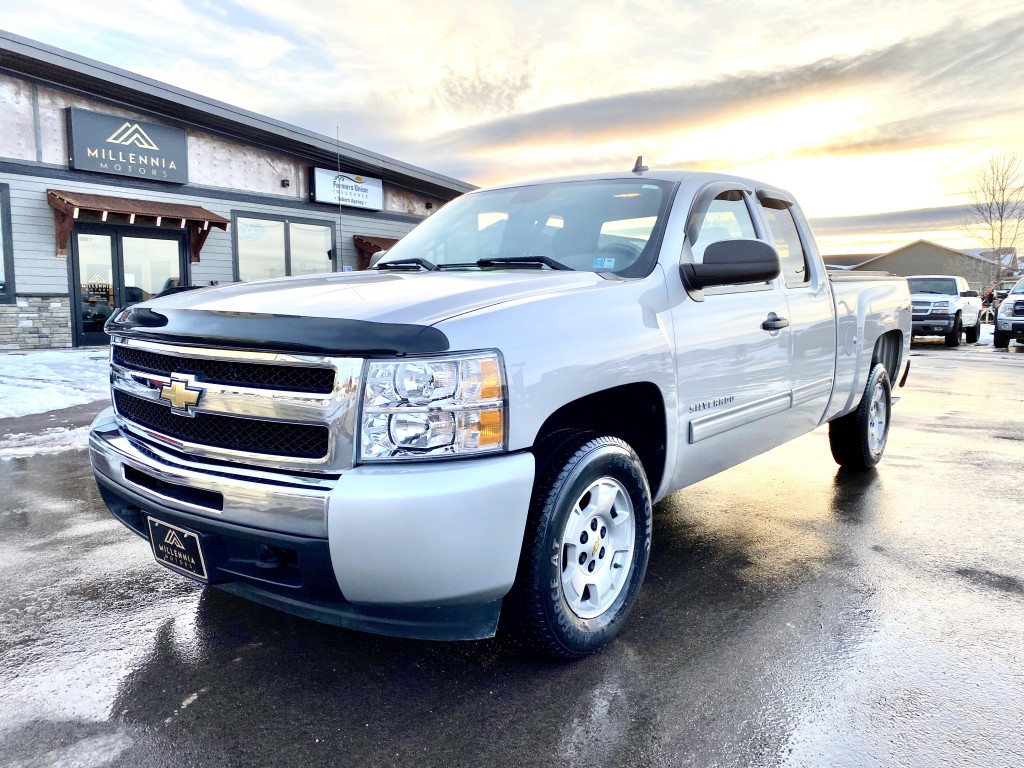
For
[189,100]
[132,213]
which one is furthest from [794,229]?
[189,100]

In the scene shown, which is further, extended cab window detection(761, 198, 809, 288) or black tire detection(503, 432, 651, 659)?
extended cab window detection(761, 198, 809, 288)

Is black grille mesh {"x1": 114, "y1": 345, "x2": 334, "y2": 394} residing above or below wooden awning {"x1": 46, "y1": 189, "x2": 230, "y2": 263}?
below

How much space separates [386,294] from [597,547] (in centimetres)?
118

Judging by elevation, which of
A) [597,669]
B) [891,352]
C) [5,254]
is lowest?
[597,669]

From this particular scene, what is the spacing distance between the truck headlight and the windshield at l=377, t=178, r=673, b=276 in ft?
3.71

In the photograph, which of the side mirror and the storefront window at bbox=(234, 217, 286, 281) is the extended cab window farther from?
the storefront window at bbox=(234, 217, 286, 281)

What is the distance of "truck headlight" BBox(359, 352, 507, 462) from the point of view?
2.19 metres

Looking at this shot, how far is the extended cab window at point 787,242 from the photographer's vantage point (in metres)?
4.21

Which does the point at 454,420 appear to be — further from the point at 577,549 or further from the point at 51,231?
the point at 51,231

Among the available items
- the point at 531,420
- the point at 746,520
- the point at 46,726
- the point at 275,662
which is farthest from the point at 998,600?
the point at 46,726

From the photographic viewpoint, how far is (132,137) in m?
14.4

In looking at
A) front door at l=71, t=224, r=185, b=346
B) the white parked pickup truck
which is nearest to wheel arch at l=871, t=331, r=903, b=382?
the white parked pickup truck

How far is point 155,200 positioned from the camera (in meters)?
15.0

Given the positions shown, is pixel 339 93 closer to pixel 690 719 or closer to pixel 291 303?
pixel 291 303
